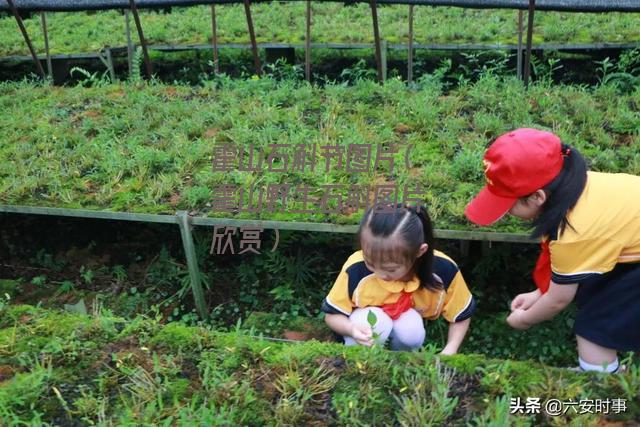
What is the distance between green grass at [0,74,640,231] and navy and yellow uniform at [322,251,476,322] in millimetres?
404

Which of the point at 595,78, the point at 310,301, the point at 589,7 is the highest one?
the point at 589,7

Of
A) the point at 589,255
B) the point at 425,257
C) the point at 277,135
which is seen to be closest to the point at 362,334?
the point at 425,257

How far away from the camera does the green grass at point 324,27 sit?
6695mm

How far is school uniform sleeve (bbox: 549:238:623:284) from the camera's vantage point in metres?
2.56

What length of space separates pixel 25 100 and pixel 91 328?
13.0 feet

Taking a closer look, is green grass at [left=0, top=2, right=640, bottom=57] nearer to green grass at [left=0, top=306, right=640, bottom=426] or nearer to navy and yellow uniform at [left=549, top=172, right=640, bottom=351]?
navy and yellow uniform at [left=549, top=172, right=640, bottom=351]

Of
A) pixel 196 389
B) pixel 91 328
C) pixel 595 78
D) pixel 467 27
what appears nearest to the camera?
pixel 196 389

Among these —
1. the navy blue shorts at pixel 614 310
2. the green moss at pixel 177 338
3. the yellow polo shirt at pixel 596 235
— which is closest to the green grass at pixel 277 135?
the navy blue shorts at pixel 614 310

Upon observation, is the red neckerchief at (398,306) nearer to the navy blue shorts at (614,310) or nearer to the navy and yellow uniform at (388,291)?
the navy and yellow uniform at (388,291)

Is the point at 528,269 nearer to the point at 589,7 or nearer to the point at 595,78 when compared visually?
the point at 589,7

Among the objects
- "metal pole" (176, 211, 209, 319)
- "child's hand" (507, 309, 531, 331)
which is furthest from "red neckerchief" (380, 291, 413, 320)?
"metal pole" (176, 211, 209, 319)

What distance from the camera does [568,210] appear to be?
2.60m

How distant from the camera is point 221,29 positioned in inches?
306

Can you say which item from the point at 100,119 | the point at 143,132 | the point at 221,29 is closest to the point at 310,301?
the point at 143,132
